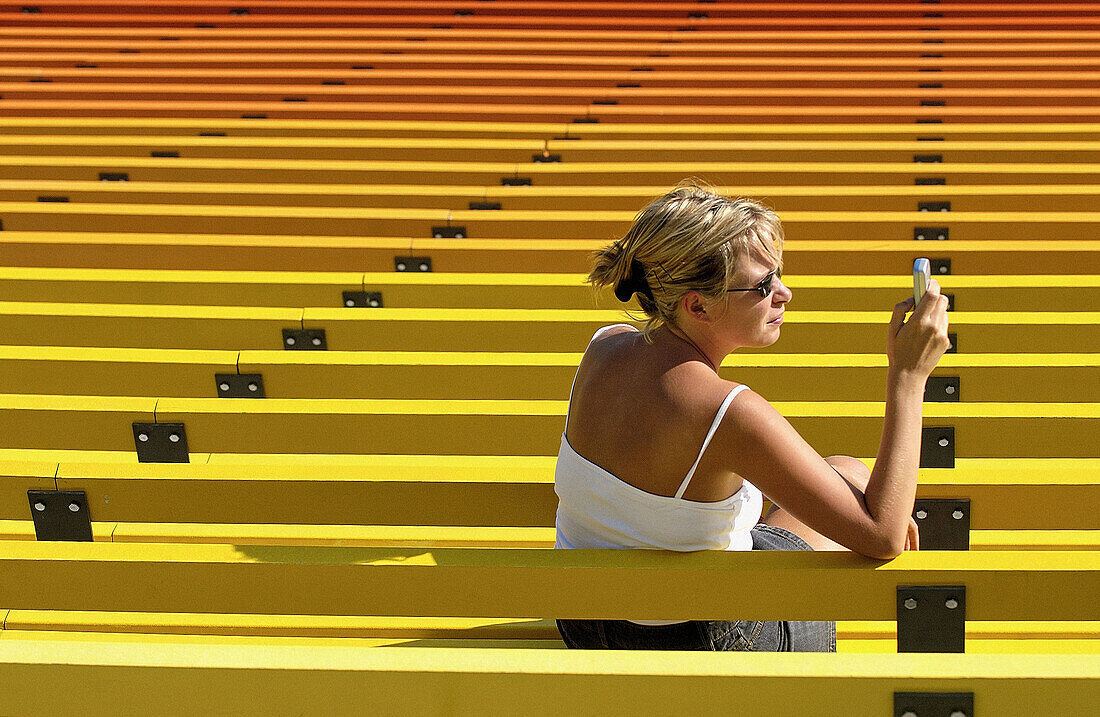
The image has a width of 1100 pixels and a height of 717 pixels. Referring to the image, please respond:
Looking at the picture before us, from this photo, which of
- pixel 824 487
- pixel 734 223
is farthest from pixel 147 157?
pixel 824 487

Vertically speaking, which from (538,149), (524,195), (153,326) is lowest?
(153,326)

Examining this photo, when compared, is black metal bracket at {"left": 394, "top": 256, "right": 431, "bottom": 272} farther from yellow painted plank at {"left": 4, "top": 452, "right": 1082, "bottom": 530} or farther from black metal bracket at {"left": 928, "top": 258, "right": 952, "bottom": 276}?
black metal bracket at {"left": 928, "top": 258, "right": 952, "bottom": 276}

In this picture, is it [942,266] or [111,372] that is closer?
[111,372]

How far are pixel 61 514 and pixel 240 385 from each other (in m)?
0.51

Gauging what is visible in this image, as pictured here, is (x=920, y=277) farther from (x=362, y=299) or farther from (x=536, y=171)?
(x=536, y=171)

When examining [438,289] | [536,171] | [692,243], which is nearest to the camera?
[692,243]

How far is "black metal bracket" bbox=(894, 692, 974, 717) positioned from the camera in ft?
3.87

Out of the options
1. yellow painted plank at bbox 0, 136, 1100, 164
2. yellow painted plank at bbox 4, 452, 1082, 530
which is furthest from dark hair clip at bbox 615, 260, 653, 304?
yellow painted plank at bbox 0, 136, 1100, 164

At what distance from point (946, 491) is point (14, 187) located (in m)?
3.13

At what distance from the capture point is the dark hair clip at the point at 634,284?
162 centimetres

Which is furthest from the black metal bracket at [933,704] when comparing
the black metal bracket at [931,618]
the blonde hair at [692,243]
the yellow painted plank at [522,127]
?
the yellow painted plank at [522,127]

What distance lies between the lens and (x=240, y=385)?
87.6 inches

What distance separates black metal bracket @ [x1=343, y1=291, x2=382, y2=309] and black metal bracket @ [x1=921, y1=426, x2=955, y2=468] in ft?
4.74

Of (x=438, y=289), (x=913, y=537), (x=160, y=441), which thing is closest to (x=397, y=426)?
(x=160, y=441)
